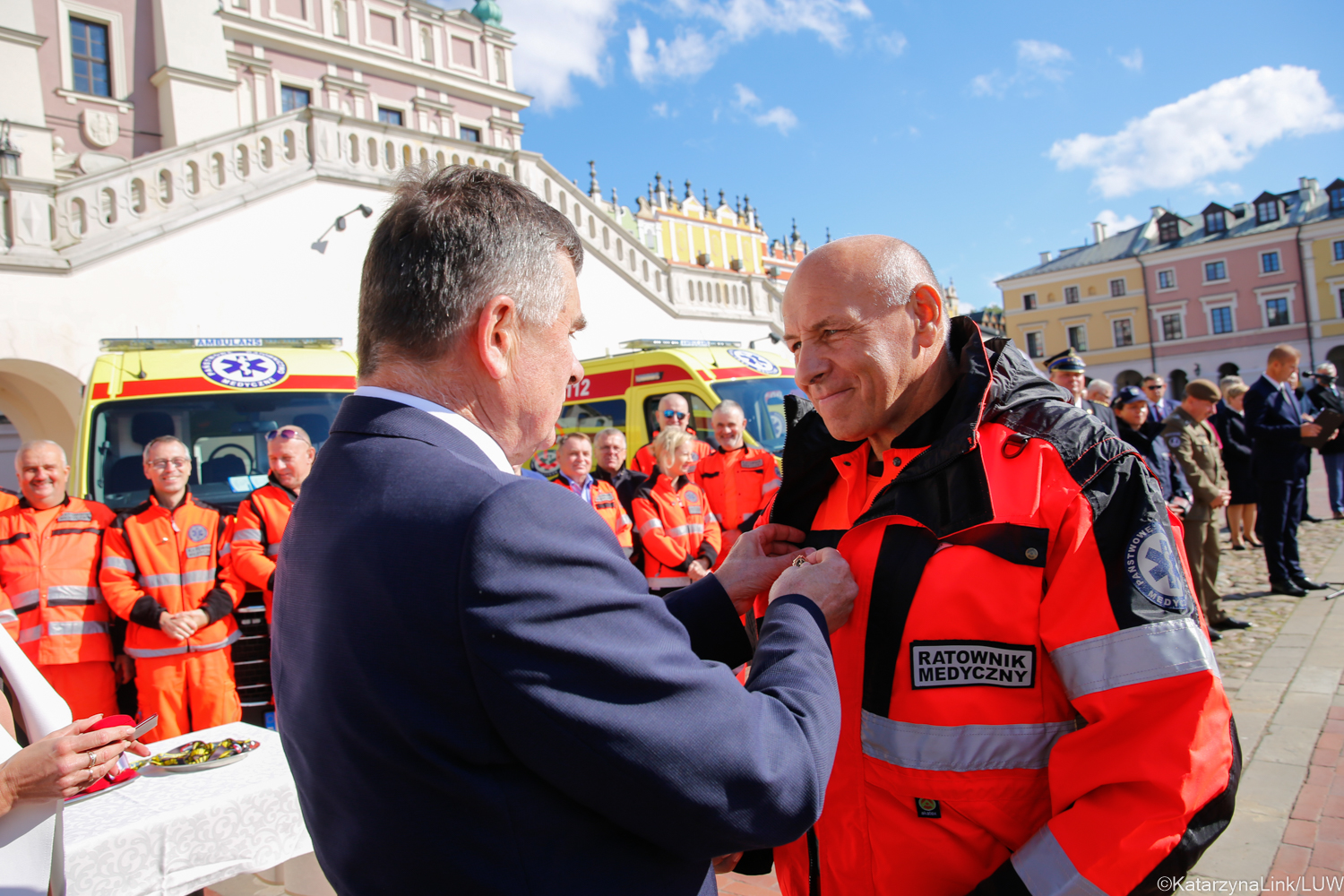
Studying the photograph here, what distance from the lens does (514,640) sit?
3.22 feet

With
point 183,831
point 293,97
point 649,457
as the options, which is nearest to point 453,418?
point 183,831

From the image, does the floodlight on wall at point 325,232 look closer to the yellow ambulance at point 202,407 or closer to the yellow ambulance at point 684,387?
the yellow ambulance at point 684,387

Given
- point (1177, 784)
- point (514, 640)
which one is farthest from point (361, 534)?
point (1177, 784)

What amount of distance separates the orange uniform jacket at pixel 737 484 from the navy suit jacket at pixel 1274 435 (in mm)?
4991

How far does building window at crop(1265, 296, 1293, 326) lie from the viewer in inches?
1860

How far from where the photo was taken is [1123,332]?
2068 inches

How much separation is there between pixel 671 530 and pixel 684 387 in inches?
123

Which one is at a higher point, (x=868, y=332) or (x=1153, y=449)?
(x=868, y=332)

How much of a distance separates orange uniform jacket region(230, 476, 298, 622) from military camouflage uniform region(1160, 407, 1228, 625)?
265 inches

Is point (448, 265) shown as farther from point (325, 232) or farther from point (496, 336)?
point (325, 232)

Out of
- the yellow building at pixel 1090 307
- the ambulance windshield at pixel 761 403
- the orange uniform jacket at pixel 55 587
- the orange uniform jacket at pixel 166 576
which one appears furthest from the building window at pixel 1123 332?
the orange uniform jacket at pixel 55 587

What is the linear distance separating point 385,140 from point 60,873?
14814 millimetres

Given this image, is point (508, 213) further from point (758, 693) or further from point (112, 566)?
point (112, 566)

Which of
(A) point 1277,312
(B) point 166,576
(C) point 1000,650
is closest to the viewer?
(C) point 1000,650
